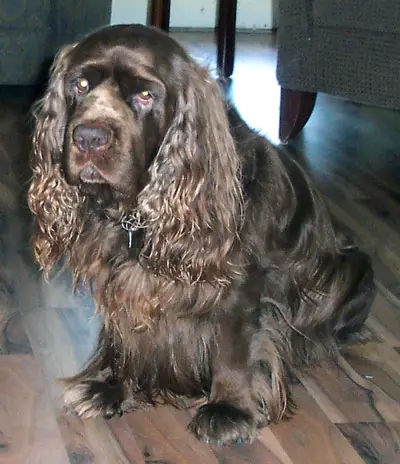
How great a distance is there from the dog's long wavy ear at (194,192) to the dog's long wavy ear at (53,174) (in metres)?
0.17

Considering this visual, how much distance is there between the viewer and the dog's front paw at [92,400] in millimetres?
1920

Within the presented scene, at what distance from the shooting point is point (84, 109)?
5.50 feet

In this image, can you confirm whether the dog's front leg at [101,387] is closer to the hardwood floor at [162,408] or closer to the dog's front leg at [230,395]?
the hardwood floor at [162,408]

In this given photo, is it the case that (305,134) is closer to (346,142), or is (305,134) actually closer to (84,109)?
(346,142)

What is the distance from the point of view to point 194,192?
1.79 metres

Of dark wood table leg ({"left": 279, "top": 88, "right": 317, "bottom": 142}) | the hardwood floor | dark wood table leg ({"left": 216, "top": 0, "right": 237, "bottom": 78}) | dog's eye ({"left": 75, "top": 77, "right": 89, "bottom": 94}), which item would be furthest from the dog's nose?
dark wood table leg ({"left": 216, "top": 0, "right": 237, "bottom": 78})

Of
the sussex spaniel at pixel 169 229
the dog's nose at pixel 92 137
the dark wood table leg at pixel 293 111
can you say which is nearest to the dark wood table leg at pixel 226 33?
the dark wood table leg at pixel 293 111

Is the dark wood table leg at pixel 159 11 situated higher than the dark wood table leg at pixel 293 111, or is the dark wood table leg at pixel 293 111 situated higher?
the dark wood table leg at pixel 159 11

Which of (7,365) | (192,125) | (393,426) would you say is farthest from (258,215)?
(7,365)

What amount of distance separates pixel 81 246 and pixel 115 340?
0.22 metres

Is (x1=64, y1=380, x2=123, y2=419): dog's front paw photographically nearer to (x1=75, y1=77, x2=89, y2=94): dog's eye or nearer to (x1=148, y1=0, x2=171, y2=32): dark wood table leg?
(x1=75, y1=77, x2=89, y2=94): dog's eye

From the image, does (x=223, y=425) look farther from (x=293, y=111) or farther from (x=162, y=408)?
(x=293, y=111)

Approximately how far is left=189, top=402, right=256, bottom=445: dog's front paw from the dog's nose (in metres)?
0.57

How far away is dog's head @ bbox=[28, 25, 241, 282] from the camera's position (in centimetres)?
168
